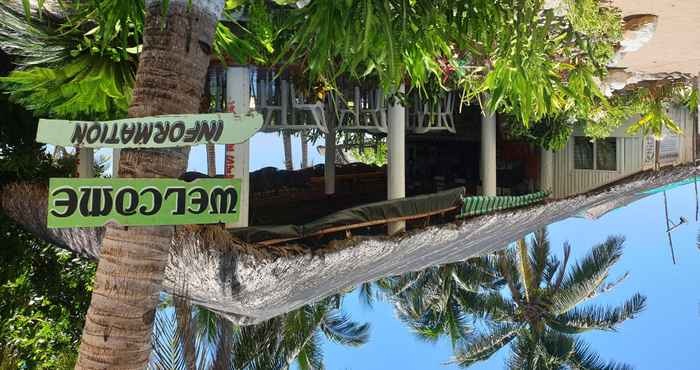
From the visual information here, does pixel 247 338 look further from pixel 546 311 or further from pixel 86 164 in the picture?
pixel 546 311

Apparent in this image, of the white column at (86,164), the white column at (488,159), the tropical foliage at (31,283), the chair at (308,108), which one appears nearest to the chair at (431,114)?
the white column at (488,159)

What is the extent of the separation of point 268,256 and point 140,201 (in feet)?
8.39

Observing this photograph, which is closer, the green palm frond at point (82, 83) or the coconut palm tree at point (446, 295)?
the green palm frond at point (82, 83)

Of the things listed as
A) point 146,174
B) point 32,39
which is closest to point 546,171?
point 32,39

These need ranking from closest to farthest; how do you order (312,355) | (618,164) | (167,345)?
(167,345) < (618,164) < (312,355)

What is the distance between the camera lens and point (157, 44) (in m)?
3.78

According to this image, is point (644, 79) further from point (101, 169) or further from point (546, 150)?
point (101, 169)

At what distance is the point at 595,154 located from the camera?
43.8 ft

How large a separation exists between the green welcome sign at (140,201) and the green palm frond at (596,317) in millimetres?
14669

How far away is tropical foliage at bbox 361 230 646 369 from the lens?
16.7m

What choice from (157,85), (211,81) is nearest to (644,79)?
(211,81)

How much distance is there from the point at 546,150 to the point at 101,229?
8693 mm

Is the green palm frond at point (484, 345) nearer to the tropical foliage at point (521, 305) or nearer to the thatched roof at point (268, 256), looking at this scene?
the tropical foliage at point (521, 305)

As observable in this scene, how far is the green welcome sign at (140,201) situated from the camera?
3.46m
